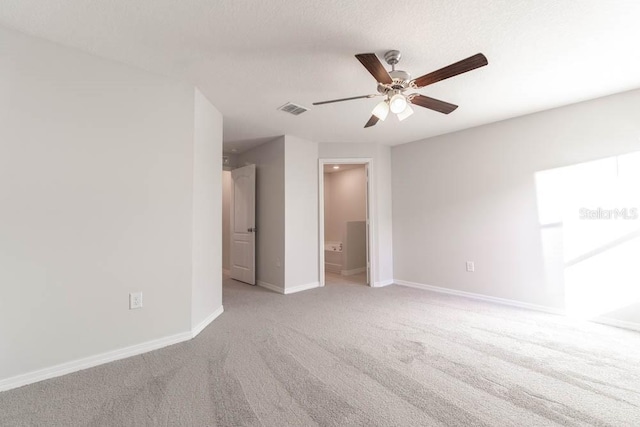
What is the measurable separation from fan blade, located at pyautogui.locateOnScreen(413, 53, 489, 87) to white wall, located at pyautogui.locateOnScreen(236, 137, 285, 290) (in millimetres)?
2581

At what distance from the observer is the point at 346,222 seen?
570 centimetres

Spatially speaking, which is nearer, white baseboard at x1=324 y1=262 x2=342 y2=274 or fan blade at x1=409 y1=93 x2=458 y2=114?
fan blade at x1=409 y1=93 x2=458 y2=114

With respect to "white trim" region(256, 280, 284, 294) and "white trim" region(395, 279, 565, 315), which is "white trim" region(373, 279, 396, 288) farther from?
"white trim" region(256, 280, 284, 294)

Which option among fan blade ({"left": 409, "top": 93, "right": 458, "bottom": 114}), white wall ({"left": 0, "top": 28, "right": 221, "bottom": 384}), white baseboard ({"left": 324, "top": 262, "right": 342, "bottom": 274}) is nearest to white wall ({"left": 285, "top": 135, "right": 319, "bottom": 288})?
white baseboard ({"left": 324, "top": 262, "right": 342, "bottom": 274})

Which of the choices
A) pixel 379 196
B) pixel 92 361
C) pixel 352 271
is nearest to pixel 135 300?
pixel 92 361

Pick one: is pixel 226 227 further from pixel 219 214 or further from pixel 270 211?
pixel 219 214

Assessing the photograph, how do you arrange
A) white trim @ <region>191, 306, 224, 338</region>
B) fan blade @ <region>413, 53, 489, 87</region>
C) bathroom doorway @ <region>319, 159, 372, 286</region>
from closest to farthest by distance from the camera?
fan blade @ <region>413, 53, 489, 87</region>
white trim @ <region>191, 306, 224, 338</region>
bathroom doorway @ <region>319, 159, 372, 286</region>

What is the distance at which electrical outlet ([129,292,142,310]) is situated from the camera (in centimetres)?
231

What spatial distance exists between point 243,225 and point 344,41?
3600 millimetres

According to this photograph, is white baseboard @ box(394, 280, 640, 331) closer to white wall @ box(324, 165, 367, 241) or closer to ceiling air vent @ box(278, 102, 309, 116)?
white wall @ box(324, 165, 367, 241)

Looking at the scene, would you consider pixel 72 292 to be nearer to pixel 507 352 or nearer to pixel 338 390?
pixel 338 390

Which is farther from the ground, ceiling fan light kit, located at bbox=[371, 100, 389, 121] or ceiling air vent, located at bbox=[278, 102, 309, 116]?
ceiling air vent, located at bbox=[278, 102, 309, 116]

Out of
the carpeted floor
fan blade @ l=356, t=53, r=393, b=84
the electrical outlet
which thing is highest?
fan blade @ l=356, t=53, r=393, b=84

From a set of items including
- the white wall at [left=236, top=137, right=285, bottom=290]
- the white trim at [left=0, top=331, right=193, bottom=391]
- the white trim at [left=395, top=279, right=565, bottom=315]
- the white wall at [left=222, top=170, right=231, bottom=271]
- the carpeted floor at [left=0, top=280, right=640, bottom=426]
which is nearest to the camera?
the carpeted floor at [left=0, top=280, right=640, bottom=426]
